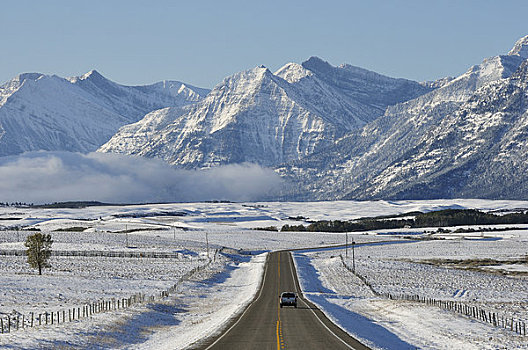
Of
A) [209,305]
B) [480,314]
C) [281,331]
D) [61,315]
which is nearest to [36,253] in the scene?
[209,305]

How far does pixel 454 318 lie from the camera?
67.4 metres

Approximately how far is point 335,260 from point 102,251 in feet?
177

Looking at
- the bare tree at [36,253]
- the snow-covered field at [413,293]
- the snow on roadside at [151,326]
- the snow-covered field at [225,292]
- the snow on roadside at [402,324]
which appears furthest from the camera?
the bare tree at [36,253]

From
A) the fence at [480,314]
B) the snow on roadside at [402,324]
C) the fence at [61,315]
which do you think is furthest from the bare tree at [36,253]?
the fence at [480,314]

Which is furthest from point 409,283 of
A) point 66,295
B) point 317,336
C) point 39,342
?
point 39,342

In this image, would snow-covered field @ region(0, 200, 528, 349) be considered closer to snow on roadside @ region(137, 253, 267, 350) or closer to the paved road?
snow on roadside @ region(137, 253, 267, 350)

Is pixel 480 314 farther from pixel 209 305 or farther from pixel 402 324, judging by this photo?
pixel 209 305

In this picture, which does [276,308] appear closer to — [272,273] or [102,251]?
[272,273]

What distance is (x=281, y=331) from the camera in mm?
53781

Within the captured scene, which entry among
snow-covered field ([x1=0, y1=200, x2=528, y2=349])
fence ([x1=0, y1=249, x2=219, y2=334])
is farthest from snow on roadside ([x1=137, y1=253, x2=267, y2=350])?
fence ([x1=0, y1=249, x2=219, y2=334])

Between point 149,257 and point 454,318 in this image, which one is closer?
point 454,318

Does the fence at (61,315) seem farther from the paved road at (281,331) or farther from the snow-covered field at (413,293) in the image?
the snow-covered field at (413,293)

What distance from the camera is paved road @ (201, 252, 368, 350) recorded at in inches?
1845

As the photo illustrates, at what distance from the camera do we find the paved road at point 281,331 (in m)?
46.9
